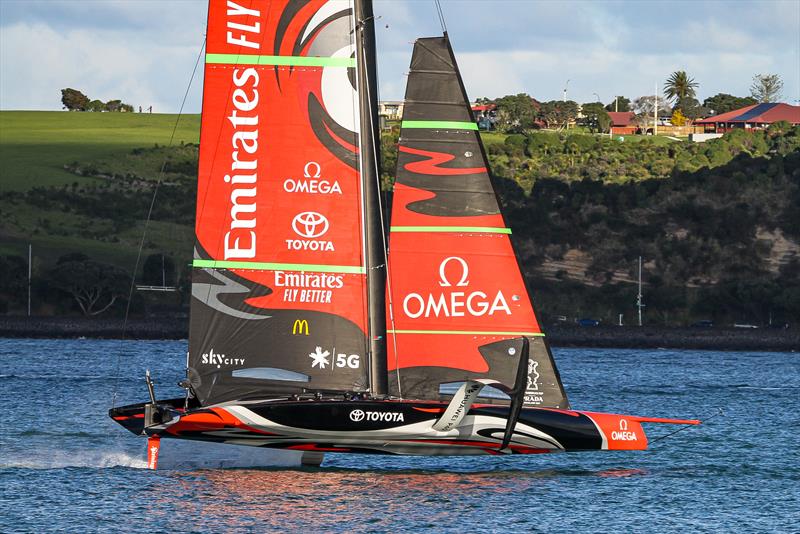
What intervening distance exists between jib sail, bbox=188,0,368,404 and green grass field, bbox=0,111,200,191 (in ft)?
331

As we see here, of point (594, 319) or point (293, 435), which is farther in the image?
point (594, 319)

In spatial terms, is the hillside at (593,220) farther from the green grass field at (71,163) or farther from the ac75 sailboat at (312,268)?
the ac75 sailboat at (312,268)

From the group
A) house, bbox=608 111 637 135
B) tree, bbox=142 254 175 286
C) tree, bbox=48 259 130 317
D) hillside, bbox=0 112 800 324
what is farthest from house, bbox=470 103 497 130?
tree, bbox=48 259 130 317

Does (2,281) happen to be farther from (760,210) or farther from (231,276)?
(231,276)

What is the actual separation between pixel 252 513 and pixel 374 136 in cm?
684

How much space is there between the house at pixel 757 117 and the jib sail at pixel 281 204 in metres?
156

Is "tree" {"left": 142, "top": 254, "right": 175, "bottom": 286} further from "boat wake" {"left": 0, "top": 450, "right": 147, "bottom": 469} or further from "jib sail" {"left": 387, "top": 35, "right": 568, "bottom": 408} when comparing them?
"jib sail" {"left": 387, "top": 35, "right": 568, "bottom": 408}

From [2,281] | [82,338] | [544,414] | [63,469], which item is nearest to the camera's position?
[544,414]

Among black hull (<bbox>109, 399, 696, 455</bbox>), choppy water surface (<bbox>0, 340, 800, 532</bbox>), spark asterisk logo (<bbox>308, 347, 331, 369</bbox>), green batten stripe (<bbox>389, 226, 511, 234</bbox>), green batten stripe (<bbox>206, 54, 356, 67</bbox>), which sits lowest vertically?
choppy water surface (<bbox>0, 340, 800, 532</bbox>)

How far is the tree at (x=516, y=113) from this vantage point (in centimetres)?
17525

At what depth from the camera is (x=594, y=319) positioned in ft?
330

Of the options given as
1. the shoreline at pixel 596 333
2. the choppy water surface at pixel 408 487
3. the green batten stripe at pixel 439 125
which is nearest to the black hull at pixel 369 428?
the choppy water surface at pixel 408 487

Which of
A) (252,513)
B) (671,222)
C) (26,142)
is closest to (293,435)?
(252,513)

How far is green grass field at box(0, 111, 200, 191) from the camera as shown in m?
129
